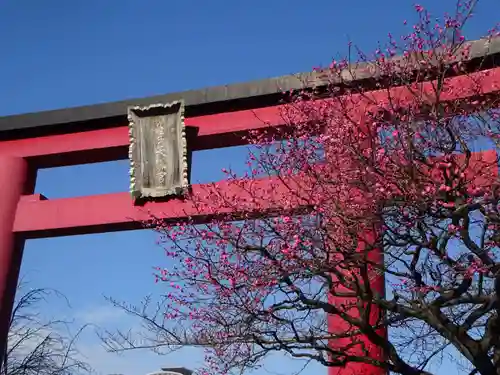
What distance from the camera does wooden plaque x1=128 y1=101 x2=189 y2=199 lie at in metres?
8.29

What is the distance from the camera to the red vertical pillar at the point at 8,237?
334 inches

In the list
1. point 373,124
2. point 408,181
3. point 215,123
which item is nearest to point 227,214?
point 215,123

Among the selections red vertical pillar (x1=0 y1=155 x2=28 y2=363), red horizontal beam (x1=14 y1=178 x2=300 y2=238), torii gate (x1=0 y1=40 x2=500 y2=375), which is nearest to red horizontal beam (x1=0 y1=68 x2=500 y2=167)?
torii gate (x1=0 y1=40 x2=500 y2=375)

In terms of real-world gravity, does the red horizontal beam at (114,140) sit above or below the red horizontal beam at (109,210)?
above

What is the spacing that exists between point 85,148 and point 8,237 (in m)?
1.44

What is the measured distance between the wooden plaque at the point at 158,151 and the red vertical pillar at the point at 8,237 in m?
1.63

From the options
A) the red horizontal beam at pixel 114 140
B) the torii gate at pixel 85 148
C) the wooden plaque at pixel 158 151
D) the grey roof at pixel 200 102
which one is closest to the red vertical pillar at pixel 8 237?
the torii gate at pixel 85 148

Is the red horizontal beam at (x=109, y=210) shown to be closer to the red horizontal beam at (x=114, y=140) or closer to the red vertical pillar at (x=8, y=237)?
the red vertical pillar at (x=8, y=237)

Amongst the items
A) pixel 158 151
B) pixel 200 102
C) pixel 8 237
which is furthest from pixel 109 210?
pixel 200 102

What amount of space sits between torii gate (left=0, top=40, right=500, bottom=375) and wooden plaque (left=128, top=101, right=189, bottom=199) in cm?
14

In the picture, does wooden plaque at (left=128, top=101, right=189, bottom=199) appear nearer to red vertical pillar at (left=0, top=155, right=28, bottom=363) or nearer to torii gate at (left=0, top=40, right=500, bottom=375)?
torii gate at (left=0, top=40, right=500, bottom=375)

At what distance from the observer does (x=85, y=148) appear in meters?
8.94

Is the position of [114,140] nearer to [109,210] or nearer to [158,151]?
[158,151]

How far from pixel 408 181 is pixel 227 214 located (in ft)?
8.43
